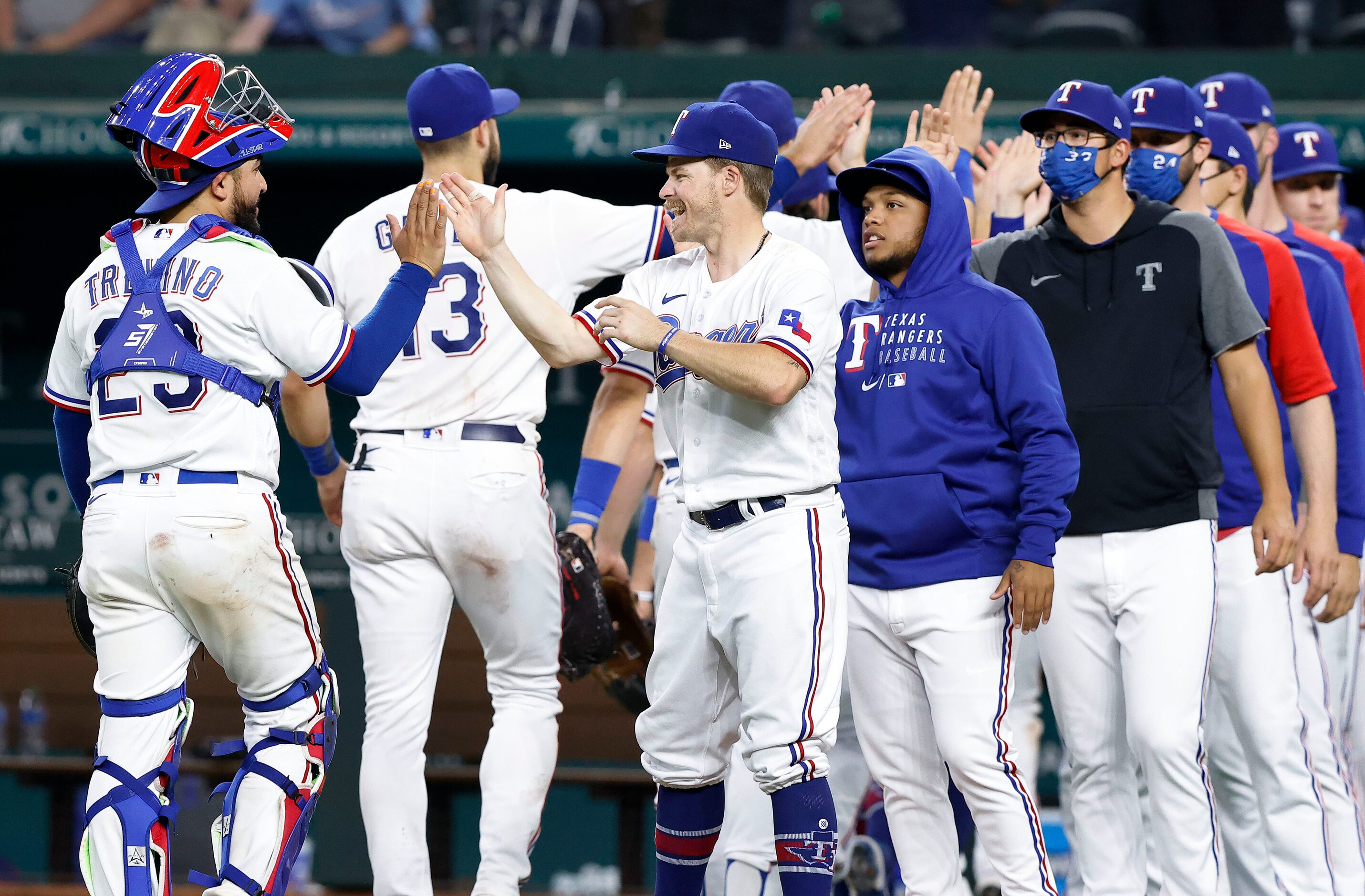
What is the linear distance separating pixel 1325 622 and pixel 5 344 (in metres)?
6.80

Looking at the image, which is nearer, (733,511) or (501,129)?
(733,511)

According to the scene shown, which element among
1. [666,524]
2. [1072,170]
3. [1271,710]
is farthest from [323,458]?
[1271,710]

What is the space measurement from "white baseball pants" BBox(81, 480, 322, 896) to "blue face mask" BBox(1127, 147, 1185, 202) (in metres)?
2.42

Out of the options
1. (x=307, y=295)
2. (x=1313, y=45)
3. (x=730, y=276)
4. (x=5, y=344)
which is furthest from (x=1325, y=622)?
(x=5, y=344)

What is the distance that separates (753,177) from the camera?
3391 mm

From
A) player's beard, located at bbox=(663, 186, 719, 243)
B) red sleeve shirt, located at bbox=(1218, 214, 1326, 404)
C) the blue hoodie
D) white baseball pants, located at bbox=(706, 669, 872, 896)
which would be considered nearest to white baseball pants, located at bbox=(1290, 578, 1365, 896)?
red sleeve shirt, located at bbox=(1218, 214, 1326, 404)

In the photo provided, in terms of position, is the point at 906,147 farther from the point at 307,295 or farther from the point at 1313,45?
the point at 1313,45

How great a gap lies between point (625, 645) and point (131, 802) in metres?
1.80

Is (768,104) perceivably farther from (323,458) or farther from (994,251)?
(323,458)

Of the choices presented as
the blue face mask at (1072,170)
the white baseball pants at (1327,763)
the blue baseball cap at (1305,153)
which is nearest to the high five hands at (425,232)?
the blue face mask at (1072,170)

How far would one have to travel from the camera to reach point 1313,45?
24.3 ft

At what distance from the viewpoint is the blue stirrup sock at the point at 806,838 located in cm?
322

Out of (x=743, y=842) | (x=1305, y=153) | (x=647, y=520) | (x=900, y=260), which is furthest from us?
(x=1305, y=153)

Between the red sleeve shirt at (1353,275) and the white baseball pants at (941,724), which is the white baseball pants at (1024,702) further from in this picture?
the red sleeve shirt at (1353,275)
